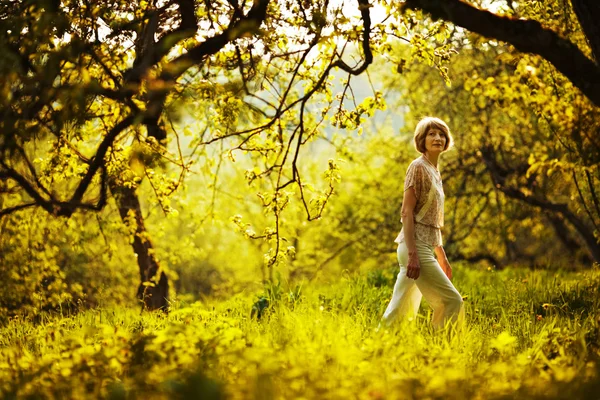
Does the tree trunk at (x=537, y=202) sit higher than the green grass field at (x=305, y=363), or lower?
higher

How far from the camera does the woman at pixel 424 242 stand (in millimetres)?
5680

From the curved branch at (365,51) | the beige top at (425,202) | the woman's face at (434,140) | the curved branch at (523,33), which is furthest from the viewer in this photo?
the woman's face at (434,140)

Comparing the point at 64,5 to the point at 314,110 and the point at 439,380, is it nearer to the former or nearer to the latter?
the point at 314,110

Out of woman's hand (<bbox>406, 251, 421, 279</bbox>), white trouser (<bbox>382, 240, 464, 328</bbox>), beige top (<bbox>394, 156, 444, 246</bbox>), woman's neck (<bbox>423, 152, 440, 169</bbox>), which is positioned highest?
woman's neck (<bbox>423, 152, 440, 169</bbox>)

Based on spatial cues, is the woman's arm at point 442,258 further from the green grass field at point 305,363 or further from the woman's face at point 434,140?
the woman's face at point 434,140

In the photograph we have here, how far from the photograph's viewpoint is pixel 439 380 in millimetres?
3502

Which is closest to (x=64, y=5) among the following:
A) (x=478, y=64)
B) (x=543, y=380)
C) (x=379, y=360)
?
(x=379, y=360)

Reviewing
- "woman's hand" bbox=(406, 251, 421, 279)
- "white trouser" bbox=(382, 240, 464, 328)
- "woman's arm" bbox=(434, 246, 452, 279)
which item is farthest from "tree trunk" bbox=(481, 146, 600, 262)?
"woman's hand" bbox=(406, 251, 421, 279)

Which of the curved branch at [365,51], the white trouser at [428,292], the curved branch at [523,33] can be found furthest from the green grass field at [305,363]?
the curved branch at [365,51]

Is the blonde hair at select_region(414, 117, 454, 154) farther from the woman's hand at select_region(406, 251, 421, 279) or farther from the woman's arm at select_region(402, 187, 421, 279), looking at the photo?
the woman's hand at select_region(406, 251, 421, 279)

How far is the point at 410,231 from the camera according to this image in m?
5.71

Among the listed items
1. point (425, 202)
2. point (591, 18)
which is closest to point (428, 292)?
point (425, 202)

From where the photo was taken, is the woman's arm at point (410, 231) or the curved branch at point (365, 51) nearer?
the curved branch at point (365, 51)

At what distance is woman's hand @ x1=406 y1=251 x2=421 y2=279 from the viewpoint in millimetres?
5621
